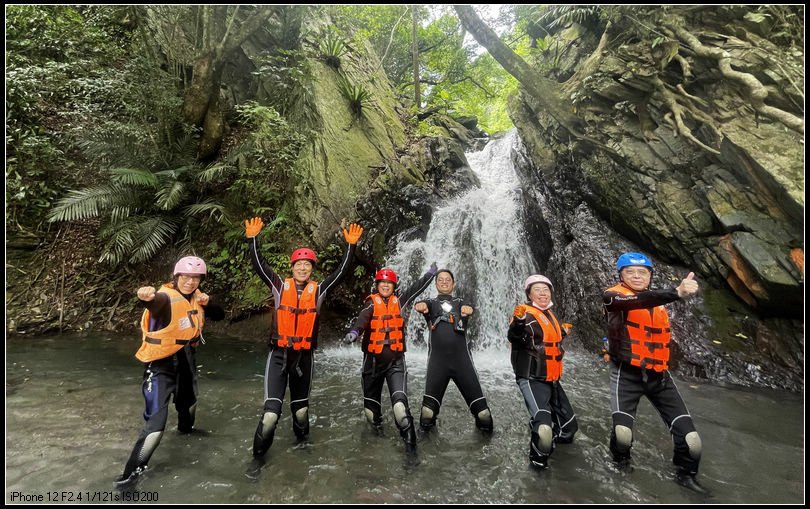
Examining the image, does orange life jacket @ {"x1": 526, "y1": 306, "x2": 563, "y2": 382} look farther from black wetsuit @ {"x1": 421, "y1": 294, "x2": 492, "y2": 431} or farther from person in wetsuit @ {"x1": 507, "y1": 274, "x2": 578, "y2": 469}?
black wetsuit @ {"x1": 421, "y1": 294, "x2": 492, "y2": 431}

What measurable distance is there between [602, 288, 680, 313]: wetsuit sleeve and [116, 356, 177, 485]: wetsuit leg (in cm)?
415

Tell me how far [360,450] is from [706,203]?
726 centimetres

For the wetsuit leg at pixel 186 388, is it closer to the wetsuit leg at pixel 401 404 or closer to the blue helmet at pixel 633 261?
the wetsuit leg at pixel 401 404

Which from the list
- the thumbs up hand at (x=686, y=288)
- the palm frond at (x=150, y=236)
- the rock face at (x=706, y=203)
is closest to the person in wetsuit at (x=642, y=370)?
the thumbs up hand at (x=686, y=288)

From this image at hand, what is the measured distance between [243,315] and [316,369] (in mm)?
2850

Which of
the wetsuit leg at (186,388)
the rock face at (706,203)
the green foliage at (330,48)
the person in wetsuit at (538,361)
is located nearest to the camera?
the person in wetsuit at (538,361)

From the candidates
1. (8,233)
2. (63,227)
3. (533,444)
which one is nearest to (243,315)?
(63,227)

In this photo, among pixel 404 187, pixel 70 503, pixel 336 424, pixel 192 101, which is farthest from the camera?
pixel 404 187

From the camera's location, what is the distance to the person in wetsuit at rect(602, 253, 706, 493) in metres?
3.25

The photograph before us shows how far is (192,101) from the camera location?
9125 mm

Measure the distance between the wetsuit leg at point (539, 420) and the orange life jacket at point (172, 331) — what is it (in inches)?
133

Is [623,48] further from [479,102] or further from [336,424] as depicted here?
[479,102]

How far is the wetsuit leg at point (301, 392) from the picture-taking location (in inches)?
151

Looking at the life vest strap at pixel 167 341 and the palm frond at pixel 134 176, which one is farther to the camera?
the palm frond at pixel 134 176
